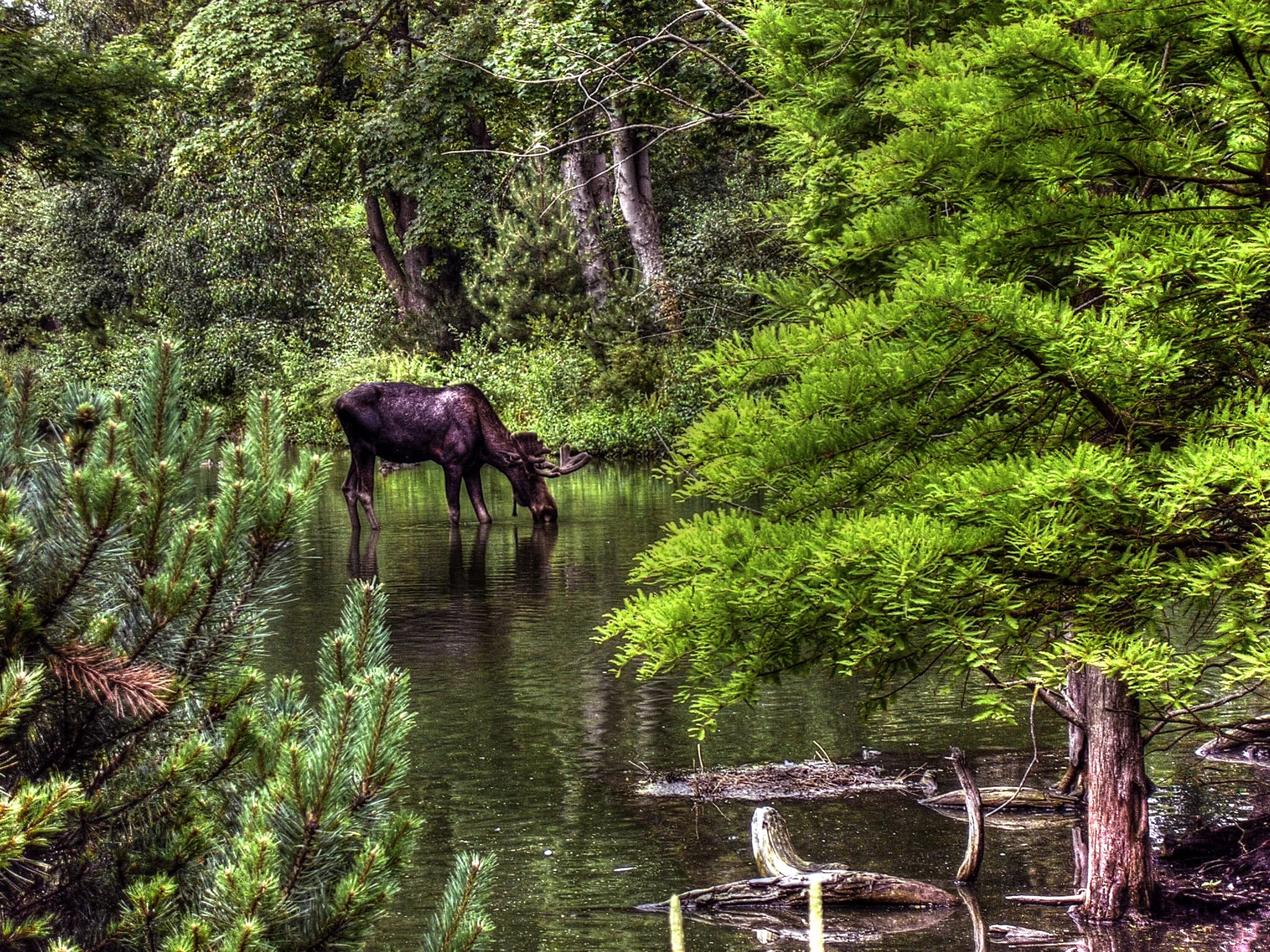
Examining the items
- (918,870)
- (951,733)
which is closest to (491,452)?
(951,733)

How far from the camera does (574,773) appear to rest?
9008 millimetres

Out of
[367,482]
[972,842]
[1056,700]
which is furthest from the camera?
[367,482]

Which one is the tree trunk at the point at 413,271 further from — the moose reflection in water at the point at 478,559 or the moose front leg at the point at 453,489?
the moose reflection in water at the point at 478,559

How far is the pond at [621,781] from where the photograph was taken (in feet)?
21.3

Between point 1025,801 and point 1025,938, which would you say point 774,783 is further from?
point 1025,938

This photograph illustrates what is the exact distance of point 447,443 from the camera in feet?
74.5

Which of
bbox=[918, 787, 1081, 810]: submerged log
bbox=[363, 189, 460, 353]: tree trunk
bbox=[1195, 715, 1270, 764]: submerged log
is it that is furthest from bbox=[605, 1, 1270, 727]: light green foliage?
bbox=[363, 189, 460, 353]: tree trunk

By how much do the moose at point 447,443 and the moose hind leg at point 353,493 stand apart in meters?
0.02

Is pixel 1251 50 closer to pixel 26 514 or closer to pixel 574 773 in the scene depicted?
pixel 26 514

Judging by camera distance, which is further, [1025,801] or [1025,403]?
[1025,801]

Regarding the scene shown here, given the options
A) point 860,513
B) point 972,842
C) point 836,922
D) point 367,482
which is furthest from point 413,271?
point 860,513

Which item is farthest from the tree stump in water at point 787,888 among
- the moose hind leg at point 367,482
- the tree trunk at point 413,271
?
the tree trunk at point 413,271

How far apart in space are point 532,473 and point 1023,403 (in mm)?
17448

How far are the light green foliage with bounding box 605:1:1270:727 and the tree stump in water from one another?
1.32 meters
